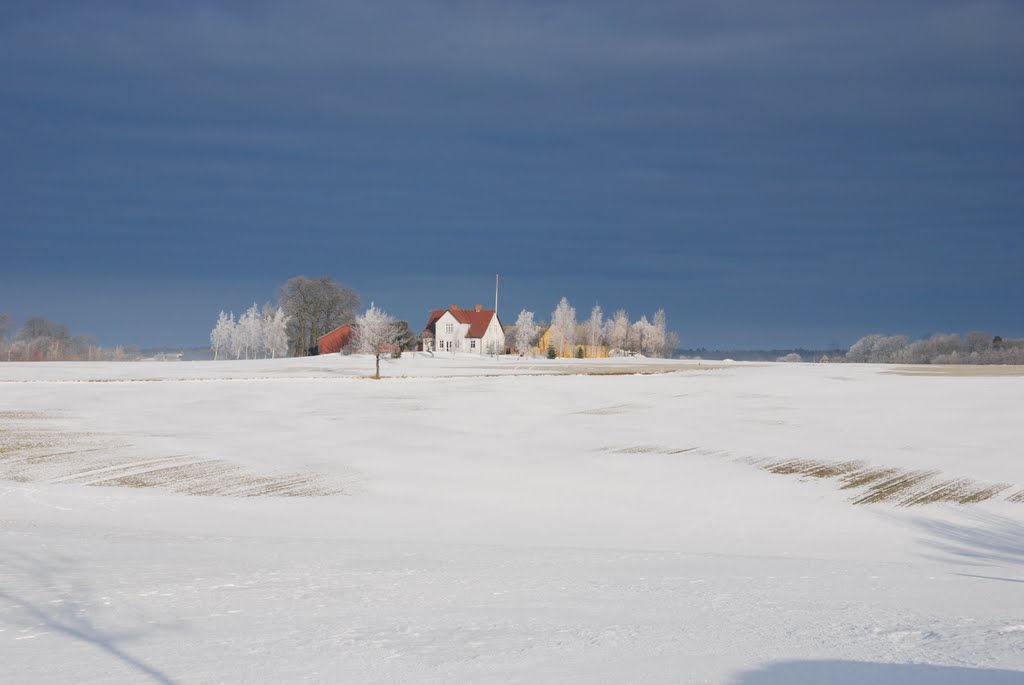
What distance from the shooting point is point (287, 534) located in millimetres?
19031

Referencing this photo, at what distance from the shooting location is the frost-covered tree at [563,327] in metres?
158

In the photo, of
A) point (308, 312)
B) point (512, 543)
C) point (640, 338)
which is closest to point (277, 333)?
Result: point (308, 312)

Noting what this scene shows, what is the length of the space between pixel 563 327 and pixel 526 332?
46.3ft

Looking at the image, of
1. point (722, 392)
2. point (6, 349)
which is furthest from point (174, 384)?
point (6, 349)

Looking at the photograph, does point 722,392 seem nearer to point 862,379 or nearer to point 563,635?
point 862,379

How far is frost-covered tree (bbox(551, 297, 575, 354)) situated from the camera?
158475 mm

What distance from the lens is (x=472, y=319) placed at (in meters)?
145

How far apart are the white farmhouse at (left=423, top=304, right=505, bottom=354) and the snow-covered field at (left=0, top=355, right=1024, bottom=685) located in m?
96.0

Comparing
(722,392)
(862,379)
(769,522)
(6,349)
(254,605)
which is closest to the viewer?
(254,605)

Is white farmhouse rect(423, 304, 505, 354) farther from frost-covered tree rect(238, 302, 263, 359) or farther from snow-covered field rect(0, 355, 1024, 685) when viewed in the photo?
snow-covered field rect(0, 355, 1024, 685)

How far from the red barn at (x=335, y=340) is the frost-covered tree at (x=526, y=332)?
98.2 feet

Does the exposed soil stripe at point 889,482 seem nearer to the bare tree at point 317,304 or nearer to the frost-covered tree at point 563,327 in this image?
the bare tree at point 317,304

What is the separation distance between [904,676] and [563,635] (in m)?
3.46

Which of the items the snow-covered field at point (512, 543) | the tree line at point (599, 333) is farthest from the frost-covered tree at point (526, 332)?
the snow-covered field at point (512, 543)
